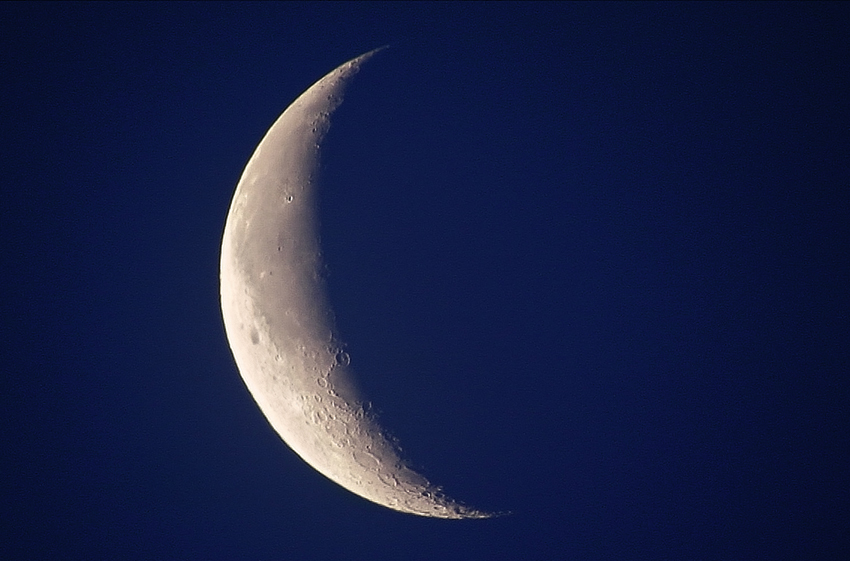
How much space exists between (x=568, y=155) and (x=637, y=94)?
0.64m

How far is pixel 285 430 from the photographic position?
15.8 feet

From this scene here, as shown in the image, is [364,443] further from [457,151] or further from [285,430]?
[457,151]

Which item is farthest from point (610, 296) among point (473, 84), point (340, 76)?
point (340, 76)

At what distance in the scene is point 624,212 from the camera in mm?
3541

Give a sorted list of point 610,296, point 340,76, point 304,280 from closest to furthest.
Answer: point 610,296
point 304,280
point 340,76

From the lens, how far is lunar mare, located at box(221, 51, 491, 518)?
3.90 metres

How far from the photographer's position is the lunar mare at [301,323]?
12.8ft

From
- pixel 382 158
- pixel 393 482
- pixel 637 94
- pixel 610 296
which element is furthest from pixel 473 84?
pixel 393 482

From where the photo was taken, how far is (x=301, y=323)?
395cm

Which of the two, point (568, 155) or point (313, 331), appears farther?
point (313, 331)

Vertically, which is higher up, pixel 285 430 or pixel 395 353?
pixel 395 353

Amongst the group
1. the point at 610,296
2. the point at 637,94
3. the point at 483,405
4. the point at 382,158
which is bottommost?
the point at 483,405

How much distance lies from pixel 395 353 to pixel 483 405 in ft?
2.05

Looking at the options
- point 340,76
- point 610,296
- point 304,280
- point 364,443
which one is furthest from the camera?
point 340,76
